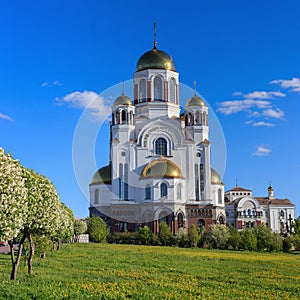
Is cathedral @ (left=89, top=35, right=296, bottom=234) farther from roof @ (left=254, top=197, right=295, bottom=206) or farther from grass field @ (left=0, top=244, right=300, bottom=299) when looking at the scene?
grass field @ (left=0, top=244, right=300, bottom=299)

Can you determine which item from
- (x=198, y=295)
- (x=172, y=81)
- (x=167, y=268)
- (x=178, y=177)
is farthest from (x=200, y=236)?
(x=198, y=295)

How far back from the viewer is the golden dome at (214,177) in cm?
7065

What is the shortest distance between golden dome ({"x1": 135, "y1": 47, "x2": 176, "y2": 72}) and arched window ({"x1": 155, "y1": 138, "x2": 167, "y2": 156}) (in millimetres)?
10669

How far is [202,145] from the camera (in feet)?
229

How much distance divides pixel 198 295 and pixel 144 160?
5145cm

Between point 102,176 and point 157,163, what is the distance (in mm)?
8728

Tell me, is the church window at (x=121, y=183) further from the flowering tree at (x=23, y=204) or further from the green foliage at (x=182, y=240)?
the flowering tree at (x=23, y=204)

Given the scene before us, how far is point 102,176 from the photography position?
70.5 metres

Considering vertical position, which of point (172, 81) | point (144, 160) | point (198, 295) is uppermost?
point (172, 81)

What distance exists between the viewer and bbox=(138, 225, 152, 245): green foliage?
60406 mm

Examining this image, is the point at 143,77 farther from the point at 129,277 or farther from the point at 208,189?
the point at 129,277

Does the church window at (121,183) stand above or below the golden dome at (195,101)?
below

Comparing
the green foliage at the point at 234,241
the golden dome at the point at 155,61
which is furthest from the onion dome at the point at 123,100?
the green foliage at the point at 234,241

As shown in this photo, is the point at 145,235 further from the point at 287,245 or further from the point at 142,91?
the point at 142,91
